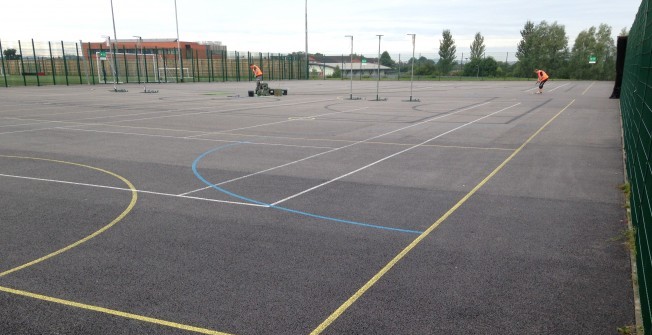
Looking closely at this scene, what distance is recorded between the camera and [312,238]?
6.75m

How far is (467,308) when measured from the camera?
482 cm

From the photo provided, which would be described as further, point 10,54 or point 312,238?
point 10,54

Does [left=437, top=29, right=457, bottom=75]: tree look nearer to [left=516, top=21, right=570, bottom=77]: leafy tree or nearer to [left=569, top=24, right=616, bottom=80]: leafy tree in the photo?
[left=516, top=21, right=570, bottom=77]: leafy tree

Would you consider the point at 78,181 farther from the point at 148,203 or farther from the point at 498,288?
the point at 498,288

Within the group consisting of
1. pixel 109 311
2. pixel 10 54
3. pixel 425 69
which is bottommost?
pixel 109 311

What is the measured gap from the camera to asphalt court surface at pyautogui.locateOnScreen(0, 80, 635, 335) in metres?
4.71

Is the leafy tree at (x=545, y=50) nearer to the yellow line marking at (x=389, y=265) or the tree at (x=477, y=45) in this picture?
the tree at (x=477, y=45)

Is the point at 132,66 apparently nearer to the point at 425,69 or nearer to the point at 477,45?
the point at 425,69

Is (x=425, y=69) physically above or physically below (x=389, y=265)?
above

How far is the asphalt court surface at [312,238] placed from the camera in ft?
15.5

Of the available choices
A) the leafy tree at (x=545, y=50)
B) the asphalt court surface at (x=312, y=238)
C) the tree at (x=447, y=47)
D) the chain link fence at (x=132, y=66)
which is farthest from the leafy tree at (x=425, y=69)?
the asphalt court surface at (x=312, y=238)

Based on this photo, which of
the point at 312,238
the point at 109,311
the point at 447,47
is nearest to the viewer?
the point at 109,311

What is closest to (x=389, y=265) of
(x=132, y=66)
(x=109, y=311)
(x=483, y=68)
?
(x=109, y=311)

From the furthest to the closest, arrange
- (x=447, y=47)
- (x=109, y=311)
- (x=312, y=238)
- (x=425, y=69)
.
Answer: (x=447, y=47) < (x=425, y=69) < (x=312, y=238) < (x=109, y=311)
